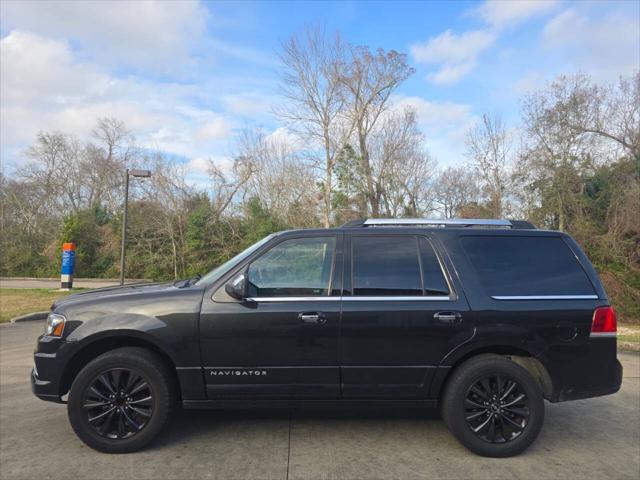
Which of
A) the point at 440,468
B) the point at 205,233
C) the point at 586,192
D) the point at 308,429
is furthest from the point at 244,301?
the point at 205,233

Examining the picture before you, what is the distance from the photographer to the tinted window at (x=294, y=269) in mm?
3967

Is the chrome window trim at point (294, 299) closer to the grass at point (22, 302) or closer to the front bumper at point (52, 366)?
the front bumper at point (52, 366)

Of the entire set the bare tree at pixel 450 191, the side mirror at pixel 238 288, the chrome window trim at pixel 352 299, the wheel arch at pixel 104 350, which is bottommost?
the wheel arch at pixel 104 350

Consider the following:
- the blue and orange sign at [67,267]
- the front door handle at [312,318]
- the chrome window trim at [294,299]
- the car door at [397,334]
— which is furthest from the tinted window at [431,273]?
the blue and orange sign at [67,267]

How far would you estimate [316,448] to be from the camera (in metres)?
3.89

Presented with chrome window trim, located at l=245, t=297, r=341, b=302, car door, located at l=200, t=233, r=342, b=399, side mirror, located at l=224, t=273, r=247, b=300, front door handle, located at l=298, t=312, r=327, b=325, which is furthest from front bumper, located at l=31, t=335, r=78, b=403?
front door handle, located at l=298, t=312, r=327, b=325

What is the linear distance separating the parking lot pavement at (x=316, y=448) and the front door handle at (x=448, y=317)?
1.09m

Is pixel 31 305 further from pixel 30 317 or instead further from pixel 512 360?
pixel 512 360

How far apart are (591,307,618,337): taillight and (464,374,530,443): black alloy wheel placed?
81cm

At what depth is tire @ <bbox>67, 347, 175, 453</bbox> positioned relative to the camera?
3775mm

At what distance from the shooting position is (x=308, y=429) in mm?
4305

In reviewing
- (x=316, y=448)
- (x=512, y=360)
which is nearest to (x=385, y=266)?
(x=512, y=360)

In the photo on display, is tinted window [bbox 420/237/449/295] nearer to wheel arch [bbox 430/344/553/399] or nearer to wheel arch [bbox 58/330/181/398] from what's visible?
wheel arch [bbox 430/344/553/399]

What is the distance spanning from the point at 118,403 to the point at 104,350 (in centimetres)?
48
